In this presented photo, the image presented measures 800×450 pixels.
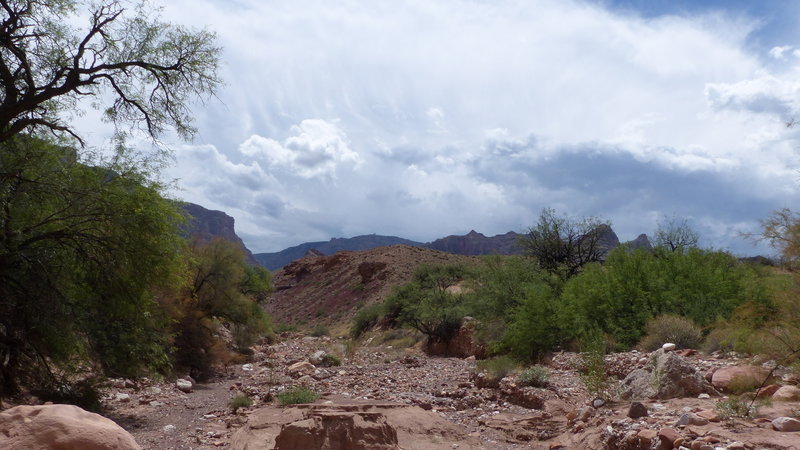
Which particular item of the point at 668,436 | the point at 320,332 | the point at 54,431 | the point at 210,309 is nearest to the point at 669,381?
the point at 668,436

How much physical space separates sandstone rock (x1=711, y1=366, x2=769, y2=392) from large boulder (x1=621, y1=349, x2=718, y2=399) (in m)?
0.22

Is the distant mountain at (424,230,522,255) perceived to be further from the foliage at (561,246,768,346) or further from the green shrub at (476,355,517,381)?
the green shrub at (476,355,517,381)

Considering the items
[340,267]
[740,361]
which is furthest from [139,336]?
[340,267]

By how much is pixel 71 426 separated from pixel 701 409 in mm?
8495

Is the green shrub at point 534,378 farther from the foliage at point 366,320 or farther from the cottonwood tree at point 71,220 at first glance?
the foliage at point 366,320

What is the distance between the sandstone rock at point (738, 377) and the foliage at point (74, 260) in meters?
11.4

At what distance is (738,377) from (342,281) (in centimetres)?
6957

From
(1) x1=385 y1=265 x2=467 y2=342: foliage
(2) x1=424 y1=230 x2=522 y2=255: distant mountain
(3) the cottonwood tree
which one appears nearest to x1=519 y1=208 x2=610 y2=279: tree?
(1) x1=385 y1=265 x2=467 y2=342: foliage

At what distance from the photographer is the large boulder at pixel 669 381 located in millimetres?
10766

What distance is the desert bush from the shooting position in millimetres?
15773

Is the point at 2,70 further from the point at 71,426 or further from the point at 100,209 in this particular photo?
the point at 71,426

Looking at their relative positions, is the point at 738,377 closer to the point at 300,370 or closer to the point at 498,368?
the point at 498,368

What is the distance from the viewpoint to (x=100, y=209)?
12766 millimetres

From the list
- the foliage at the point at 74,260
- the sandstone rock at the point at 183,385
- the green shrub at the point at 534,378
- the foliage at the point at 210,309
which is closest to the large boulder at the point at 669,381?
the green shrub at the point at 534,378
